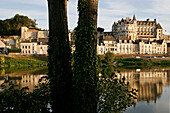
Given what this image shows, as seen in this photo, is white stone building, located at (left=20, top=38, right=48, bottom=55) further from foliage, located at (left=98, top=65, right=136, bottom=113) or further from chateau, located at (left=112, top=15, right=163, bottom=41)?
foliage, located at (left=98, top=65, right=136, bottom=113)

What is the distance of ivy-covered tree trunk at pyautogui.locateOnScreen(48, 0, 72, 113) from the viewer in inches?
247

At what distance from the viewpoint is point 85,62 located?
5770 mm

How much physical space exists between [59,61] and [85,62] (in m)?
0.89

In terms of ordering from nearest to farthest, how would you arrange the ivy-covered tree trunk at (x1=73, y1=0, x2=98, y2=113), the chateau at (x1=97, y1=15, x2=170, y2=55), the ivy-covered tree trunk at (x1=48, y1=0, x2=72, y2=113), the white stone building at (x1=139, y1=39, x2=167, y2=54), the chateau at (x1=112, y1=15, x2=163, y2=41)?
the ivy-covered tree trunk at (x1=73, y1=0, x2=98, y2=113)
the ivy-covered tree trunk at (x1=48, y1=0, x2=72, y2=113)
the chateau at (x1=97, y1=15, x2=170, y2=55)
the white stone building at (x1=139, y1=39, x2=167, y2=54)
the chateau at (x1=112, y1=15, x2=163, y2=41)

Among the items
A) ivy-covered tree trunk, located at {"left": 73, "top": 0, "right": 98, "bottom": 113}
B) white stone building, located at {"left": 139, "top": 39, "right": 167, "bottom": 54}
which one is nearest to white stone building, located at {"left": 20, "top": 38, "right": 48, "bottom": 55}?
white stone building, located at {"left": 139, "top": 39, "right": 167, "bottom": 54}

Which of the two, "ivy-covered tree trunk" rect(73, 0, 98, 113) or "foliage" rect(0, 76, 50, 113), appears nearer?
"foliage" rect(0, 76, 50, 113)

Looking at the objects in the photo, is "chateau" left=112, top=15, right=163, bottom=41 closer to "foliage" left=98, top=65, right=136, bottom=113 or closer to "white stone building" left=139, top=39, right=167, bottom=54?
"white stone building" left=139, top=39, right=167, bottom=54

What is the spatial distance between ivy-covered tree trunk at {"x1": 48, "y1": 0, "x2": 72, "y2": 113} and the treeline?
69.8m

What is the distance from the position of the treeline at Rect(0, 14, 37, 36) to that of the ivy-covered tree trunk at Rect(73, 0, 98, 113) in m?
70.6

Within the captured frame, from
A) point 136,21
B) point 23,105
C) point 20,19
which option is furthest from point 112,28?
point 23,105

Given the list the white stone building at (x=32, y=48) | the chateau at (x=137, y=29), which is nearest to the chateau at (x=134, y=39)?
the chateau at (x=137, y=29)

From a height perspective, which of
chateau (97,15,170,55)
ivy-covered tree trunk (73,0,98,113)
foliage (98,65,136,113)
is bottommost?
foliage (98,65,136,113)

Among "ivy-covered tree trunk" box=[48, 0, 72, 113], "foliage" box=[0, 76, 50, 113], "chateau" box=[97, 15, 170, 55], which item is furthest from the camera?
"chateau" box=[97, 15, 170, 55]

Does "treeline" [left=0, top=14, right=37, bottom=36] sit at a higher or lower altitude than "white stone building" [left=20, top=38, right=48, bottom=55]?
higher
